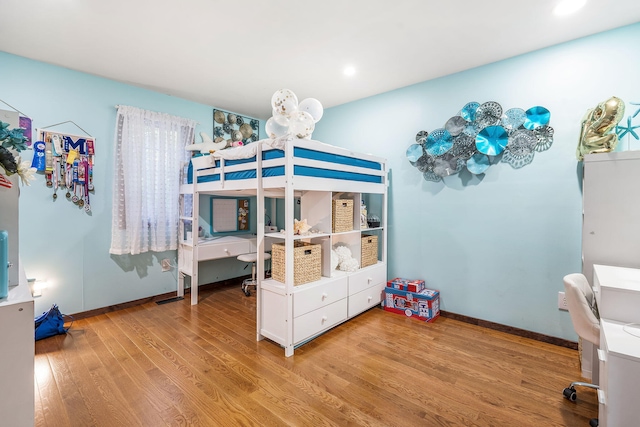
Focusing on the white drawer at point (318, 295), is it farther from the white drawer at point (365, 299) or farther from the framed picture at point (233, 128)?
the framed picture at point (233, 128)

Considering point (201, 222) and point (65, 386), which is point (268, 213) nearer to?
point (201, 222)

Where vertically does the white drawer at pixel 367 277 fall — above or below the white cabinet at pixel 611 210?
below

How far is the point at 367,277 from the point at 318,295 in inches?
31.0

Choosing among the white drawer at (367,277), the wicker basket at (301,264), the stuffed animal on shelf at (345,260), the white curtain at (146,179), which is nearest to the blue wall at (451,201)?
the white curtain at (146,179)

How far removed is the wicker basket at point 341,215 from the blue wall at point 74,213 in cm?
233

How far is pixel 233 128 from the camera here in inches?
167

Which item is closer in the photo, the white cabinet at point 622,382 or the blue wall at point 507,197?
the white cabinet at point 622,382

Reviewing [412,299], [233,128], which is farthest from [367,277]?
[233,128]

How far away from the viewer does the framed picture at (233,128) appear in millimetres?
4023

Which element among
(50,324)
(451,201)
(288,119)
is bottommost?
(50,324)

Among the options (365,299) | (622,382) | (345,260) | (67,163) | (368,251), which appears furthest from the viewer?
(368,251)

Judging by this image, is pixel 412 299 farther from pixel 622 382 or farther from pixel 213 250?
pixel 213 250

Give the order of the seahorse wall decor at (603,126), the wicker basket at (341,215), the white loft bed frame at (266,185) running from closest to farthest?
the seahorse wall decor at (603,126) → the white loft bed frame at (266,185) → the wicker basket at (341,215)

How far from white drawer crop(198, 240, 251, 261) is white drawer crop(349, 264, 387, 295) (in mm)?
1674
